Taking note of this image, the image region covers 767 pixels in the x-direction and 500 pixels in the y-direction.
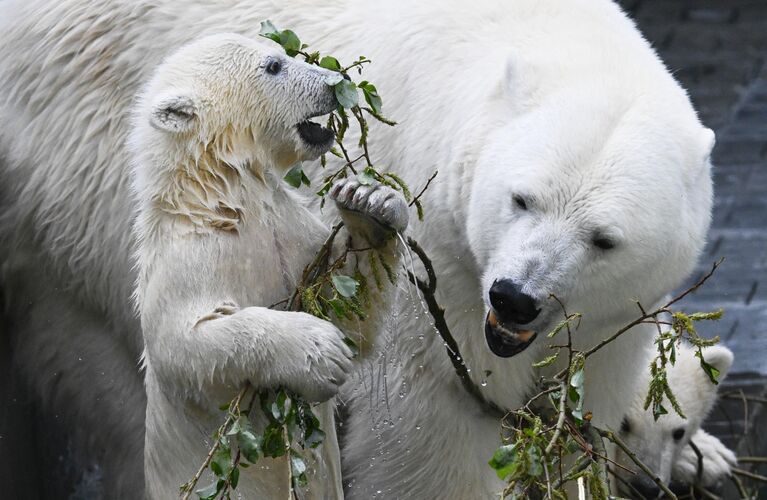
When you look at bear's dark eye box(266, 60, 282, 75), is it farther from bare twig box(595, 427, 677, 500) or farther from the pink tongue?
bare twig box(595, 427, 677, 500)

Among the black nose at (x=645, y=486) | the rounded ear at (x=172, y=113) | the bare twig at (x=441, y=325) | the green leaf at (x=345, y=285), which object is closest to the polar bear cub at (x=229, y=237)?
the rounded ear at (x=172, y=113)

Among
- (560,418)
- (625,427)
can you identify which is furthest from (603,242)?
(625,427)

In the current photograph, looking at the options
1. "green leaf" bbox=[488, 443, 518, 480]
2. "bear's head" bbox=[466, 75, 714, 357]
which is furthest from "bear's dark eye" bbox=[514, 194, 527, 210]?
"green leaf" bbox=[488, 443, 518, 480]

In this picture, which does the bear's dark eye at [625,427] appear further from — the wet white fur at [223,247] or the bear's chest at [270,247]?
→ the bear's chest at [270,247]

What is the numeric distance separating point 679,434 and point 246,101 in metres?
2.69

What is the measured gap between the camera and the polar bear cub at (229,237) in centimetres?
353

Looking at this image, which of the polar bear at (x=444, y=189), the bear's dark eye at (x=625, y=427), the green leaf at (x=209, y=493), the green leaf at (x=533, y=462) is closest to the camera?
A: the green leaf at (x=533, y=462)

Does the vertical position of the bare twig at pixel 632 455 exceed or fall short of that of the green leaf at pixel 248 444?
it falls short

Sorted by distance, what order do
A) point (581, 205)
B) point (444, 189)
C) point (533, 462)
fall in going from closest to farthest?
point (533, 462)
point (581, 205)
point (444, 189)

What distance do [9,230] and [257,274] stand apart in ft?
6.84

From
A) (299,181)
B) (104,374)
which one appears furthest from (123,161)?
(299,181)

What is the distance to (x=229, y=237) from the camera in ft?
12.4

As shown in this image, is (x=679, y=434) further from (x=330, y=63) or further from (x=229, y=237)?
(x=229, y=237)

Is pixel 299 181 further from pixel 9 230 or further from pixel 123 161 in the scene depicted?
pixel 9 230
